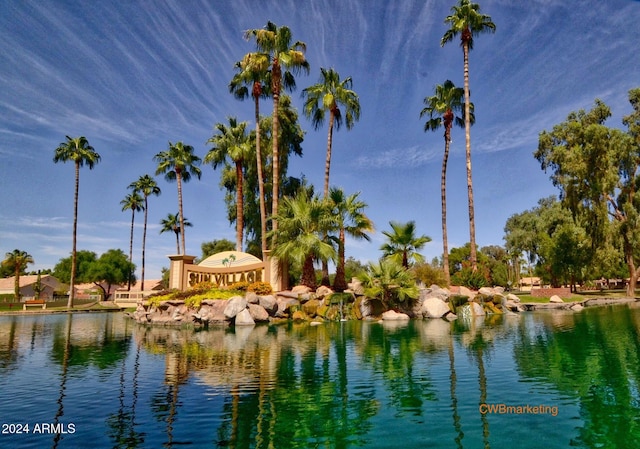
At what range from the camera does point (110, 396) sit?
8.34 meters

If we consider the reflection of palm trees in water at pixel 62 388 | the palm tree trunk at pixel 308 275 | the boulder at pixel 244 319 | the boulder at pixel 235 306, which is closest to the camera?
the reflection of palm trees in water at pixel 62 388

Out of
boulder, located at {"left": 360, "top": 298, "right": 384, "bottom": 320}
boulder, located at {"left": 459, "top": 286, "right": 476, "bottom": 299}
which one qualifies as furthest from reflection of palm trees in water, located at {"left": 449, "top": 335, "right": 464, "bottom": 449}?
boulder, located at {"left": 459, "top": 286, "right": 476, "bottom": 299}

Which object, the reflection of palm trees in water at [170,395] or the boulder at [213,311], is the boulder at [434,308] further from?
the reflection of palm trees in water at [170,395]

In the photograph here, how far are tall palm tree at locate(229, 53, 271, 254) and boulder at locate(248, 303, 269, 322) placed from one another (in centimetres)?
684

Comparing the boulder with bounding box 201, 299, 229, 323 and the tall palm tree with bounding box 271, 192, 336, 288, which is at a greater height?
the tall palm tree with bounding box 271, 192, 336, 288

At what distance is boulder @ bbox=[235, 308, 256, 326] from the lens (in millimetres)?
22923

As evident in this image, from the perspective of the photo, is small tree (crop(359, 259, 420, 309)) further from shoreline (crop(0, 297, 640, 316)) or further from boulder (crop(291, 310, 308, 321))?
shoreline (crop(0, 297, 640, 316))

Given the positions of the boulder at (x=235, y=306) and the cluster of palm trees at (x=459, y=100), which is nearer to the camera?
the boulder at (x=235, y=306)

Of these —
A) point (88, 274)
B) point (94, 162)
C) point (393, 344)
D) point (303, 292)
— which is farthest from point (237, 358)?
point (88, 274)

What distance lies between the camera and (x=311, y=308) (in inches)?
1003

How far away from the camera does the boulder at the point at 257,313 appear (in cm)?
2370

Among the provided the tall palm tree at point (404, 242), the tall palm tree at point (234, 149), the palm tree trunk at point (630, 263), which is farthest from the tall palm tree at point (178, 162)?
the palm tree trunk at point (630, 263)

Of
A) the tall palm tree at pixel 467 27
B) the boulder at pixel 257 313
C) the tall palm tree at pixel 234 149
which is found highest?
the tall palm tree at pixel 467 27

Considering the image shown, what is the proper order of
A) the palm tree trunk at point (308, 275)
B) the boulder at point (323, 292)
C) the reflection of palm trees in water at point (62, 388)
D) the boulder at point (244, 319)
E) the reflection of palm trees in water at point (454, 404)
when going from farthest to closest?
1. the palm tree trunk at point (308, 275)
2. the boulder at point (323, 292)
3. the boulder at point (244, 319)
4. the reflection of palm trees in water at point (62, 388)
5. the reflection of palm trees in water at point (454, 404)
